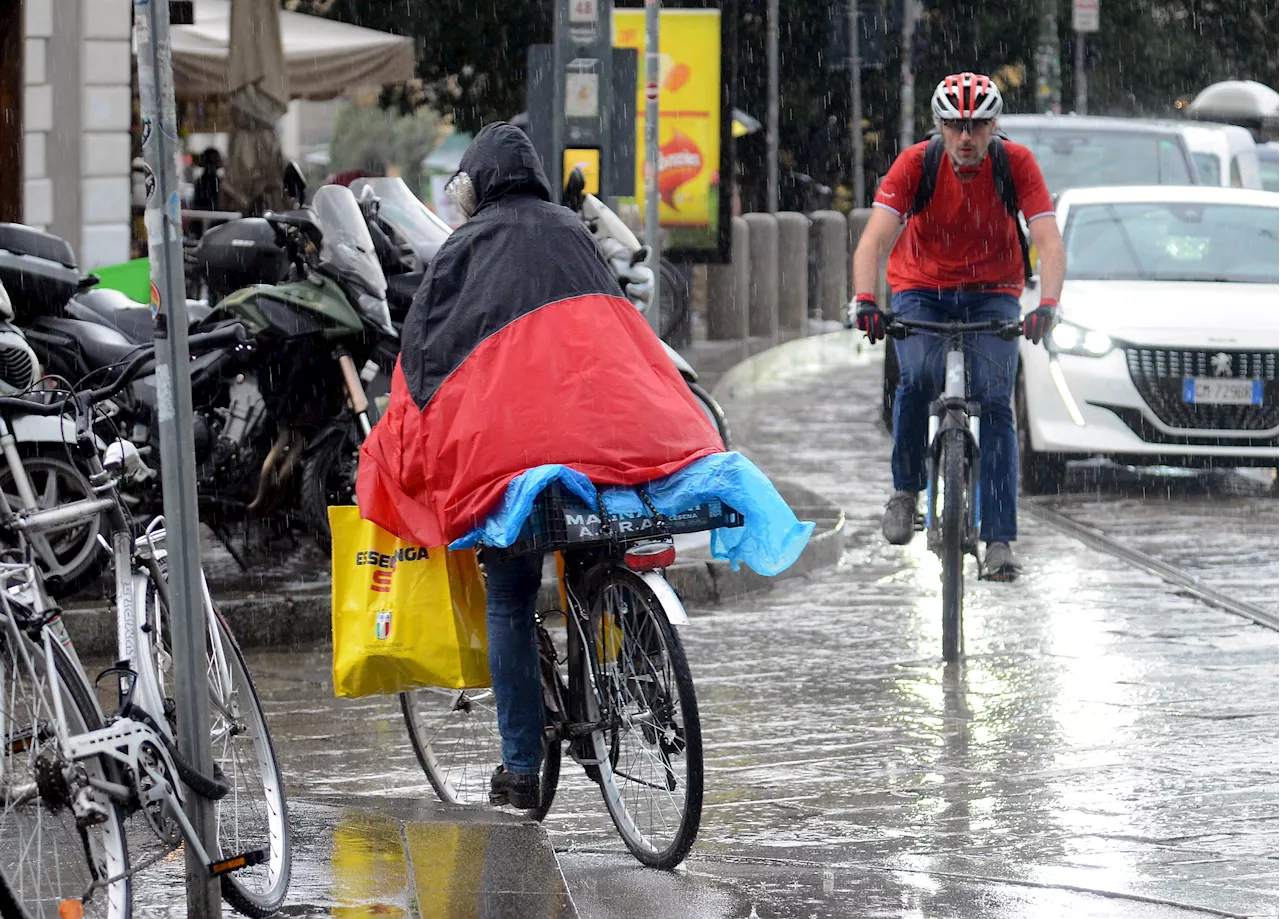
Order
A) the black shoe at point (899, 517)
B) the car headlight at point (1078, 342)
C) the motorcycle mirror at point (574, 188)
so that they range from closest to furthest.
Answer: the black shoe at point (899, 517) < the motorcycle mirror at point (574, 188) < the car headlight at point (1078, 342)

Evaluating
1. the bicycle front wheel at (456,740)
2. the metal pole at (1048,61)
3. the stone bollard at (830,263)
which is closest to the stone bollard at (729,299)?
the stone bollard at (830,263)

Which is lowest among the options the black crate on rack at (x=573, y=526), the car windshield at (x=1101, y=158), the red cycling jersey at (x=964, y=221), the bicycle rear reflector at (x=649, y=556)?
the bicycle rear reflector at (x=649, y=556)

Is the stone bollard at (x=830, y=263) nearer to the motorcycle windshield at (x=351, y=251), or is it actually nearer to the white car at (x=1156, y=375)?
the white car at (x=1156, y=375)

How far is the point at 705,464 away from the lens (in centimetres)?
506

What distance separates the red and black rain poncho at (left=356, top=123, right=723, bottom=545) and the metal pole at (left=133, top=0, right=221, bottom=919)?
1.00 meters

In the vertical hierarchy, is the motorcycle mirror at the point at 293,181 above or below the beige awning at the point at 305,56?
below

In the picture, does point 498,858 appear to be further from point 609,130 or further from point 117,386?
point 609,130

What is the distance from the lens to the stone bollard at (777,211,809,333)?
78.5 ft

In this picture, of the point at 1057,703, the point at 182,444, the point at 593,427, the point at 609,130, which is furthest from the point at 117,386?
the point at 609,130

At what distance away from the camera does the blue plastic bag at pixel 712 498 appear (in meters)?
4.94

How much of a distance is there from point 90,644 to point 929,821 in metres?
3.00

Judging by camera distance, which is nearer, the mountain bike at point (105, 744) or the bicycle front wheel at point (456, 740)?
the mountain bike at point (105, 744)

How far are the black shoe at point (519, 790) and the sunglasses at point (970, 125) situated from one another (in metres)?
3.45

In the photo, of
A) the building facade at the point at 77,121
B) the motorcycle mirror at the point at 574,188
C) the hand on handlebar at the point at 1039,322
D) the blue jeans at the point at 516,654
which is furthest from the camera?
the building facade at the point at 77,121
